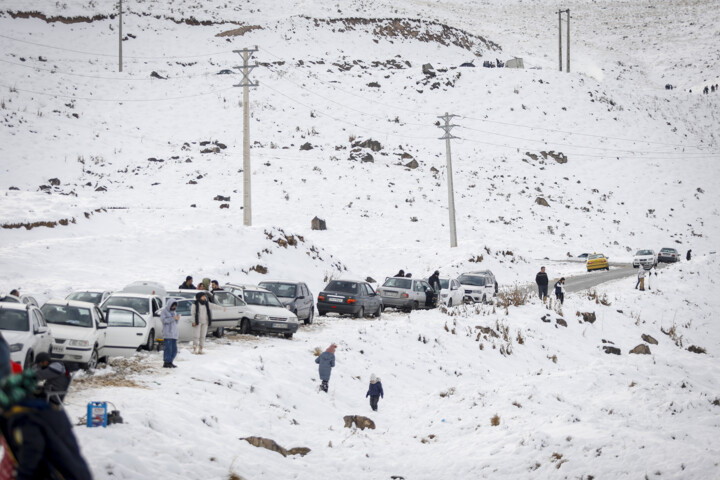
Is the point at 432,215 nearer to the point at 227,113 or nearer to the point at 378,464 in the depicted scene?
the point at 227,113

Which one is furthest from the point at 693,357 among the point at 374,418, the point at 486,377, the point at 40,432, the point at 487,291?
the point at 40,432

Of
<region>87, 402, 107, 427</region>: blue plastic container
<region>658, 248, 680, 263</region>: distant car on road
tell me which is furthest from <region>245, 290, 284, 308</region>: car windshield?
<region>658, 248, 680, 263</region>: distant car on road

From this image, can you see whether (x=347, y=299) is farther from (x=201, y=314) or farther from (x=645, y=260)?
(x=645, y=260)

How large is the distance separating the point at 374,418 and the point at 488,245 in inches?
1253

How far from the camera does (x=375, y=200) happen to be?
53.7 meters

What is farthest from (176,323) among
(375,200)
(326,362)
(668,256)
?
(668,256)

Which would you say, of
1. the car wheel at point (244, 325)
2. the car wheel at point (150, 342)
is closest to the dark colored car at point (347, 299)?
the car wheel at point (244, 325)

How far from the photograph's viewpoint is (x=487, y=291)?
106 ft

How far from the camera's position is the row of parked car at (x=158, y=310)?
1206 cm

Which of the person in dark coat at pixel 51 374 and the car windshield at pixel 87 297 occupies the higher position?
the car windshield at pixel 87 297

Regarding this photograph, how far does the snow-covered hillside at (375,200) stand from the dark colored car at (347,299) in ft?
5.11

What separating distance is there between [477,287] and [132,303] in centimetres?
1935

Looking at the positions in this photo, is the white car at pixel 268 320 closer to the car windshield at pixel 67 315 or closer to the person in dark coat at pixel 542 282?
the car windshield at pixel 67 315

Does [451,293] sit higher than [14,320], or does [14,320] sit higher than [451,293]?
[14,320]
